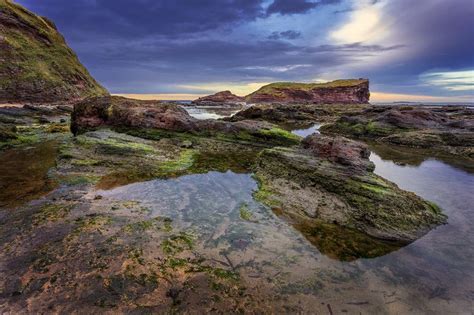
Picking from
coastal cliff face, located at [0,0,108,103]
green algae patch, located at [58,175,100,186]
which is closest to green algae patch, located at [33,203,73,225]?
green algae patch, located at [58,175,100,186]

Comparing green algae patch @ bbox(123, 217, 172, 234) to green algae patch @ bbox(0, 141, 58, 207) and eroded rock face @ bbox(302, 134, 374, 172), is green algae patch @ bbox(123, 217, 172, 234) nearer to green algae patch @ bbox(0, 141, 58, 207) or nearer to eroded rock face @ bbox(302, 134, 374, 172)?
green algae patch @ bbox(0, 141, 58, 207)

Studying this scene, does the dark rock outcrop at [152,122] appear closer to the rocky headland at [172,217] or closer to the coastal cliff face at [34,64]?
the rocky headland at [172,217]

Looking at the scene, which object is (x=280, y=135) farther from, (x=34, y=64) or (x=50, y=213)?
(x=34, y=64)

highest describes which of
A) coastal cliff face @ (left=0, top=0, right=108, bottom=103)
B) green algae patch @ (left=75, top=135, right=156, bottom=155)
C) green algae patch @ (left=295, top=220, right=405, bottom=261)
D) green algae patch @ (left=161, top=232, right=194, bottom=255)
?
coastal cliff face @ (left=0, top=0, right=108, bottom=103)

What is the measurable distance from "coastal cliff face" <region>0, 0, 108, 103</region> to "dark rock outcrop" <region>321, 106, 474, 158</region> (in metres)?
75.9

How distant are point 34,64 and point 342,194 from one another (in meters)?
99.1

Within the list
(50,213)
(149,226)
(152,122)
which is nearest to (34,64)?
(152,122)

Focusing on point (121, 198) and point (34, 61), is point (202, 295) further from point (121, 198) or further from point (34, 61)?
point (34, 61)

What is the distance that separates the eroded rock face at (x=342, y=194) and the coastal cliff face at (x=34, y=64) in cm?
8109

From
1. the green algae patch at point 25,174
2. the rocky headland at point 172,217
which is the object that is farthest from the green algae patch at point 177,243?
the green algae patch at point 25,174

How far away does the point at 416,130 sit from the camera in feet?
116

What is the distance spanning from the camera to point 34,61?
83.6 meters

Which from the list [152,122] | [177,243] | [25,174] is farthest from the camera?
[152,122]

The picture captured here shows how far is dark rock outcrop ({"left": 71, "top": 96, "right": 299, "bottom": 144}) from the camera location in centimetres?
2414
